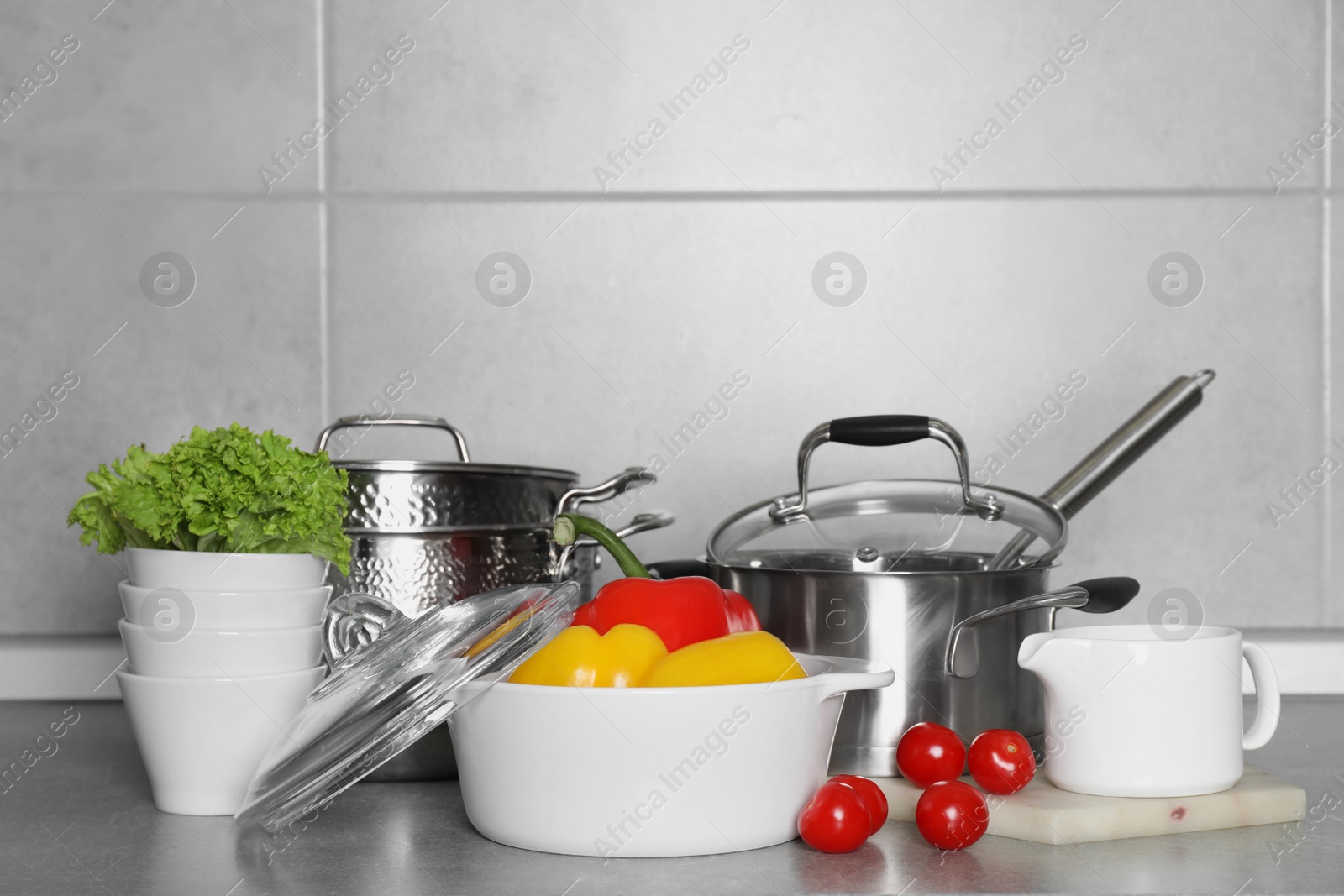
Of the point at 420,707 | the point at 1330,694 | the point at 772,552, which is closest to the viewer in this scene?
the point at 420,707

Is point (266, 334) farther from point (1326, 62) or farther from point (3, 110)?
point (1326, 62)

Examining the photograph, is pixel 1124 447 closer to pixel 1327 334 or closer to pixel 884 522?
pixel 884 522

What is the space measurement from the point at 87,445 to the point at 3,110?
1.23ft

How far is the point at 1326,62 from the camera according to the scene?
120 centimetres

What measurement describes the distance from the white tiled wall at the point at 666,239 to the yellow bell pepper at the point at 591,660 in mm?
515

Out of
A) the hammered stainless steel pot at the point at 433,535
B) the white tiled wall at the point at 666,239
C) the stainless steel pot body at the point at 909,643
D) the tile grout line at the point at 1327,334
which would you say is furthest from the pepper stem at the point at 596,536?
the tile grout line at the point at 1327,334

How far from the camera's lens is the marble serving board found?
2.16 ft

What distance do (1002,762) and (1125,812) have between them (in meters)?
0.08

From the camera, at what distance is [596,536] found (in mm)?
825

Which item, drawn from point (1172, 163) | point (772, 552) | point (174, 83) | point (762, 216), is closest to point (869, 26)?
point (762, 216)

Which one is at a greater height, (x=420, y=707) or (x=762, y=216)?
(x=762, y=216)

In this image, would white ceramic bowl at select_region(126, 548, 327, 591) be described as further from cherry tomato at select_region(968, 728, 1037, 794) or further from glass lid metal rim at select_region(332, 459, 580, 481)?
cherry tomato at select_region(968, 728, 1037, 794)

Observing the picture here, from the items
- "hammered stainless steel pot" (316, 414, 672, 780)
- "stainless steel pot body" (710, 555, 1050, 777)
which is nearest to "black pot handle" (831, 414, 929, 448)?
"stainless steel pot body" (710, 555, 1050, 777)

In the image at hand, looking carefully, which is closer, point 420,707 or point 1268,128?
point 420,707
